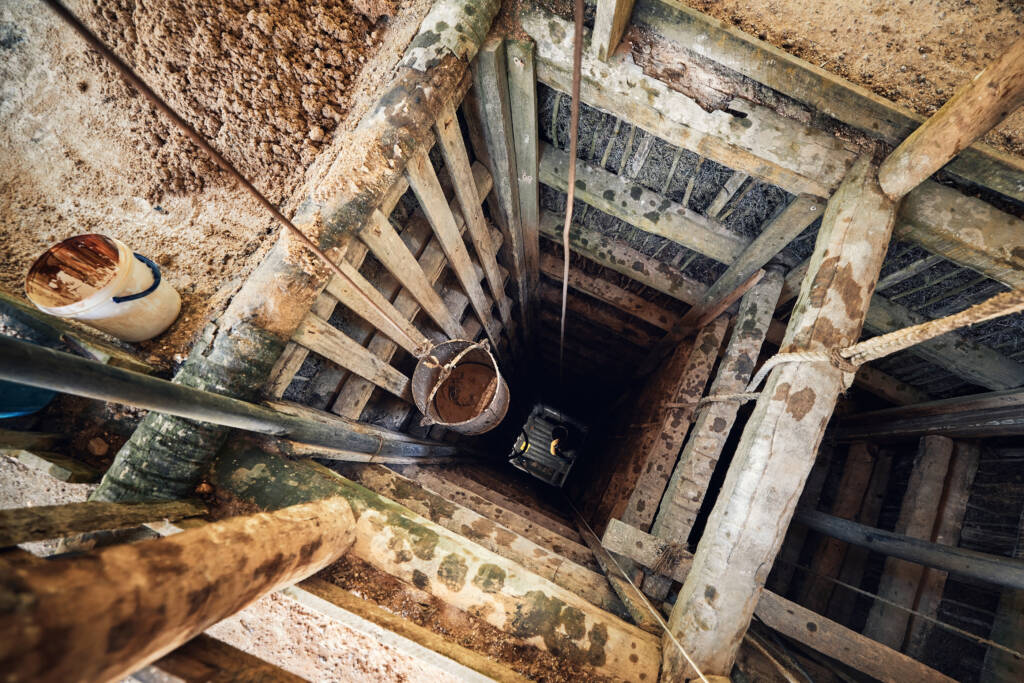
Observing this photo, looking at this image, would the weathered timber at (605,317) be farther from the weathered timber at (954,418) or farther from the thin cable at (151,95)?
the thin cable at (151,95)

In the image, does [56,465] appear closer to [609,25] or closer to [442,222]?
[442,222]

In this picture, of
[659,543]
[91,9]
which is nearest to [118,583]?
[659,543]

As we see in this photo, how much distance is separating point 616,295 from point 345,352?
3031 mm

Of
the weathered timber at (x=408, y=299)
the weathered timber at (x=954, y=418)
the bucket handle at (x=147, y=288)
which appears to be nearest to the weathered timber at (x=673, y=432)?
the weathered timber at (x=954, y=418)

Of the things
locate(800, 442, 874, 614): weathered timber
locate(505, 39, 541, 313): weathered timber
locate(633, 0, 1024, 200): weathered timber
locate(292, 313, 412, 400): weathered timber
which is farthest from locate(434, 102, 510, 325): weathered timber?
locate(800, 442, 874, 614): weathered timber

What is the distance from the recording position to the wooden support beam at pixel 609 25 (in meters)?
1.66

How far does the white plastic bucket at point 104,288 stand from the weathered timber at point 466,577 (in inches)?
29.0

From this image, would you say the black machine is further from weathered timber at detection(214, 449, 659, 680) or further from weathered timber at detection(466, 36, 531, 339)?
weathered timber at detection(214, 449, 659, 680)

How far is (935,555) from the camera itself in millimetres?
2574

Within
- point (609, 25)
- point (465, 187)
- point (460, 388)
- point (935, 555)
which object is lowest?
point (460, 388)

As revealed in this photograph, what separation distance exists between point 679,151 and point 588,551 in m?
2.95

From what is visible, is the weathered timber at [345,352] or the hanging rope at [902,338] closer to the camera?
the hanging rope at [902,338]

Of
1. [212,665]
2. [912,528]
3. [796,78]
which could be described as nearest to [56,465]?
[212,665]

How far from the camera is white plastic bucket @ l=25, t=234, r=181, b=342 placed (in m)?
1.58
